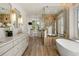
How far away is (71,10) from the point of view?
178 cm

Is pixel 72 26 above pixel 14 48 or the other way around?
above

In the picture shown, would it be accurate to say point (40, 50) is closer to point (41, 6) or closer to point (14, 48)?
point (14, 48)

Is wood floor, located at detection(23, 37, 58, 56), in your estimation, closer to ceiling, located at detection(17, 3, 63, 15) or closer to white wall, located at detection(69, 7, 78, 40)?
white wall, located at detection(69, 7, 78, 40)

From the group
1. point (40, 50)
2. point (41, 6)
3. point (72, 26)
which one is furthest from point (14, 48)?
point (72, 26)

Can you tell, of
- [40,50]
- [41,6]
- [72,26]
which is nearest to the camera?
[72,26]

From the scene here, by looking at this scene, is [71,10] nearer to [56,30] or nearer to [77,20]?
[77,20]

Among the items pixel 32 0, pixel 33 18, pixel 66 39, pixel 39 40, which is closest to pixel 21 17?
pixel 39 40

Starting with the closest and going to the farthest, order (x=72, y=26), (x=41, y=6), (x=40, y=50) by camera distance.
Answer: (x=72, y=26) < (x=41, y=6) < (x=40, y=50)

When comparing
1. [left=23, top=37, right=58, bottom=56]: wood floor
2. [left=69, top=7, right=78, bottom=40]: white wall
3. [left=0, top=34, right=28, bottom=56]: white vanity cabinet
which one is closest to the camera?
[left=0, top=34, right=28, bottom=56]: white vanity cabinet

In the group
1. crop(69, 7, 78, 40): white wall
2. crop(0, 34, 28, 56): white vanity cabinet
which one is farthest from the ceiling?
crop(0, 34, 28, 56): white vanity cabinet

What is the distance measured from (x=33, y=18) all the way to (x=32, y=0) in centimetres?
134

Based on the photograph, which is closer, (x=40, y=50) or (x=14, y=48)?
(x=14, y=48)

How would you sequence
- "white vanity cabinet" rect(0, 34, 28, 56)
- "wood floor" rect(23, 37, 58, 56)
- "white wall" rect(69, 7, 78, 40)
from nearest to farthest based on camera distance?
"white vanity cabinet" rect(0, 34, 28, 56) → "white wall" rect(69, 7, 78, 40) → "wood floor" rect(23, 37, 58, 56)

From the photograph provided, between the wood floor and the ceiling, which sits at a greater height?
the ceiling
